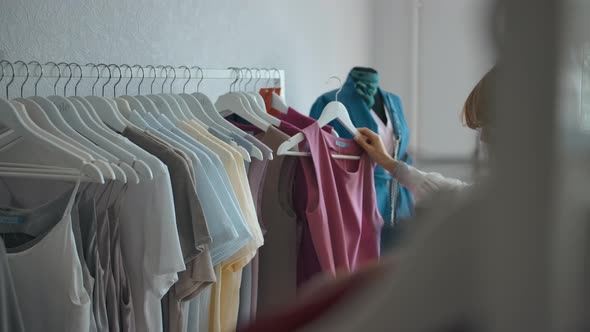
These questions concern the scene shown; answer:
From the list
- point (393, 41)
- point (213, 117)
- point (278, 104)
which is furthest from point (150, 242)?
point (393, 41)

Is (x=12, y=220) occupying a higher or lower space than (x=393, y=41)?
lower

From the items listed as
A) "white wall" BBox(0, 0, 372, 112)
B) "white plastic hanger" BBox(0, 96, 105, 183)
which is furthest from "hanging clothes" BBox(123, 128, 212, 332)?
"white wall" BBox(0, 0, 372, 112)

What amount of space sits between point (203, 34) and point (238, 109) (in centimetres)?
52

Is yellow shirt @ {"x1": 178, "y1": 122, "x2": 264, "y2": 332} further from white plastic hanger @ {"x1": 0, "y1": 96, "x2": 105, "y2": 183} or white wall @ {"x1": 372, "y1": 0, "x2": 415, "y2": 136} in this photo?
white wall @ {"x1": 372, "y1": 0, "x2": 415, "y2": 136}

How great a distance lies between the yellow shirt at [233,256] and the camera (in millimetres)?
1239

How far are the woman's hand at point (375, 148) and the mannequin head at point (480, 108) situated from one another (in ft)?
4.23

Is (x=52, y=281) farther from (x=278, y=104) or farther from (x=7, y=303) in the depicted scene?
(x=278, y=104)

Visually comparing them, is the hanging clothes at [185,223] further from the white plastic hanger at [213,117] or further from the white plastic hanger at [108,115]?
the white plastic hanger at [213,117]

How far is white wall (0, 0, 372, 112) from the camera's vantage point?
1430 millimetres

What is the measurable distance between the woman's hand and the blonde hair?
1285mm

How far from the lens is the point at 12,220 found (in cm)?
100

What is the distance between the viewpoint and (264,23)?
2209mm

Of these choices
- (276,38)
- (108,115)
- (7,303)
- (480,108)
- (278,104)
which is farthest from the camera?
(276,38)

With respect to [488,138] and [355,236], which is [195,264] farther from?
[488,138]
